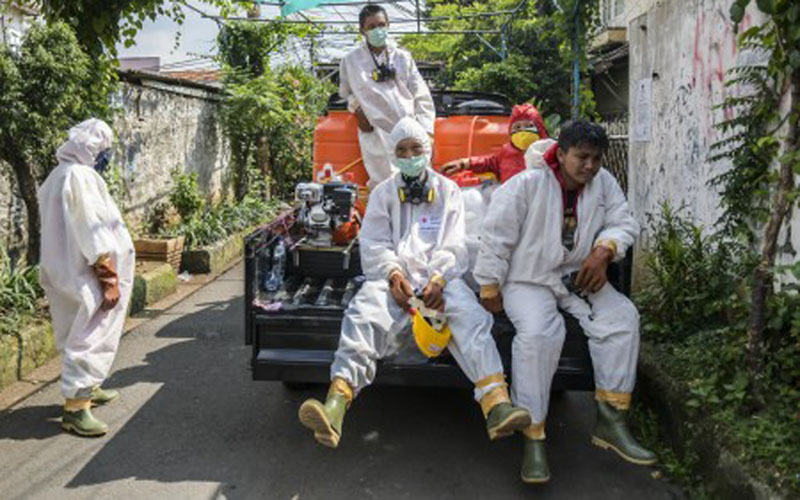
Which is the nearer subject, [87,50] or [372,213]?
[372,213]

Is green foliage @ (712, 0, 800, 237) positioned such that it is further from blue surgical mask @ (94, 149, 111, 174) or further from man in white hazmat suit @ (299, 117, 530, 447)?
blue surgical mask @ (94, 149, 111, 174)

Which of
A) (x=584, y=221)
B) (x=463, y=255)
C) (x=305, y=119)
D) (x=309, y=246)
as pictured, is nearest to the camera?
(x=584, y=221)

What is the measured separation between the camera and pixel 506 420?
3449mm

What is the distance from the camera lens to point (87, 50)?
22.2 feet

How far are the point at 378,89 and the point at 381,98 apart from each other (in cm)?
7

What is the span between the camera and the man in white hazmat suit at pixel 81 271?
4453 mm

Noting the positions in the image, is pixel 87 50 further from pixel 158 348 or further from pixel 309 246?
pixel 309 246

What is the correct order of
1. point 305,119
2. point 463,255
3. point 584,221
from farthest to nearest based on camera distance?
point 305,119, point 463,255, point 584,221

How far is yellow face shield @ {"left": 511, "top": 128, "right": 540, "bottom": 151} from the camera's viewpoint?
5.09 metres

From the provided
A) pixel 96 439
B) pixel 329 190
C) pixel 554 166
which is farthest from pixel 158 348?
pixel 554 166

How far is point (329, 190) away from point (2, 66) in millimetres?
2916

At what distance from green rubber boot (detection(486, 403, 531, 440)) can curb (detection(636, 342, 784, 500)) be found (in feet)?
2.81

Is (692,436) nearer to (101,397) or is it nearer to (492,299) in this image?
(492,299)

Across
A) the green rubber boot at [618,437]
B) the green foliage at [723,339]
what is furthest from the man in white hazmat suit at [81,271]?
the green foliage at [723,339]
